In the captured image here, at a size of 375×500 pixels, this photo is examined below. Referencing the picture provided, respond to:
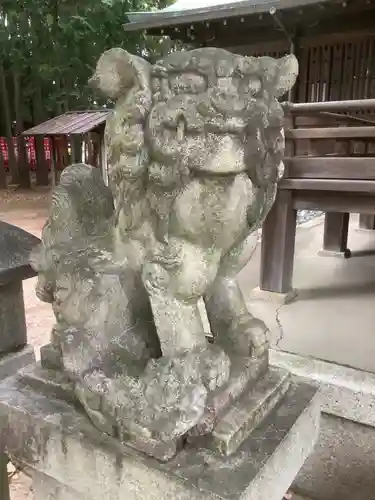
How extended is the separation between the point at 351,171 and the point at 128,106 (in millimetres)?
1809

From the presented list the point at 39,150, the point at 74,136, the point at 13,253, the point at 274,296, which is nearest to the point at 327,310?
the point at 274,296

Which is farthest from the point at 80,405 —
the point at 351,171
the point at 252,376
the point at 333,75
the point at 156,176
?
the point at 333,75

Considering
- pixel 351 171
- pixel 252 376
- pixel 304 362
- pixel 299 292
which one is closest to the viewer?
pixel 252 376

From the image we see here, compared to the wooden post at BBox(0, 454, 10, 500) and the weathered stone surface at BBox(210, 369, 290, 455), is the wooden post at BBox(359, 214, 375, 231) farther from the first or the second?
the wooden post at BBox(0, 454, 10, 500)

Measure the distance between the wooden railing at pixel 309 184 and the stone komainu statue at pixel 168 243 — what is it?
1.56 meters

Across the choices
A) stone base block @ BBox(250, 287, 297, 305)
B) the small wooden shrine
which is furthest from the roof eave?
the small wooden shrine

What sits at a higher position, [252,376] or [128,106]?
[128,106]

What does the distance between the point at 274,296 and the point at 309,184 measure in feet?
2.13

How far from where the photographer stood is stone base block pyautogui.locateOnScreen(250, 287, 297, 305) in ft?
8.90

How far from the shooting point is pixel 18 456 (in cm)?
108

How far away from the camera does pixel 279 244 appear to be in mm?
2680

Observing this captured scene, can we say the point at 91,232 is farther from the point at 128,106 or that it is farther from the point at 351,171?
the point at 351,171

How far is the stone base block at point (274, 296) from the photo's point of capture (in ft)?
8.90

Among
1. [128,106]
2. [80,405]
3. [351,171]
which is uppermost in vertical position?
[128,106]
